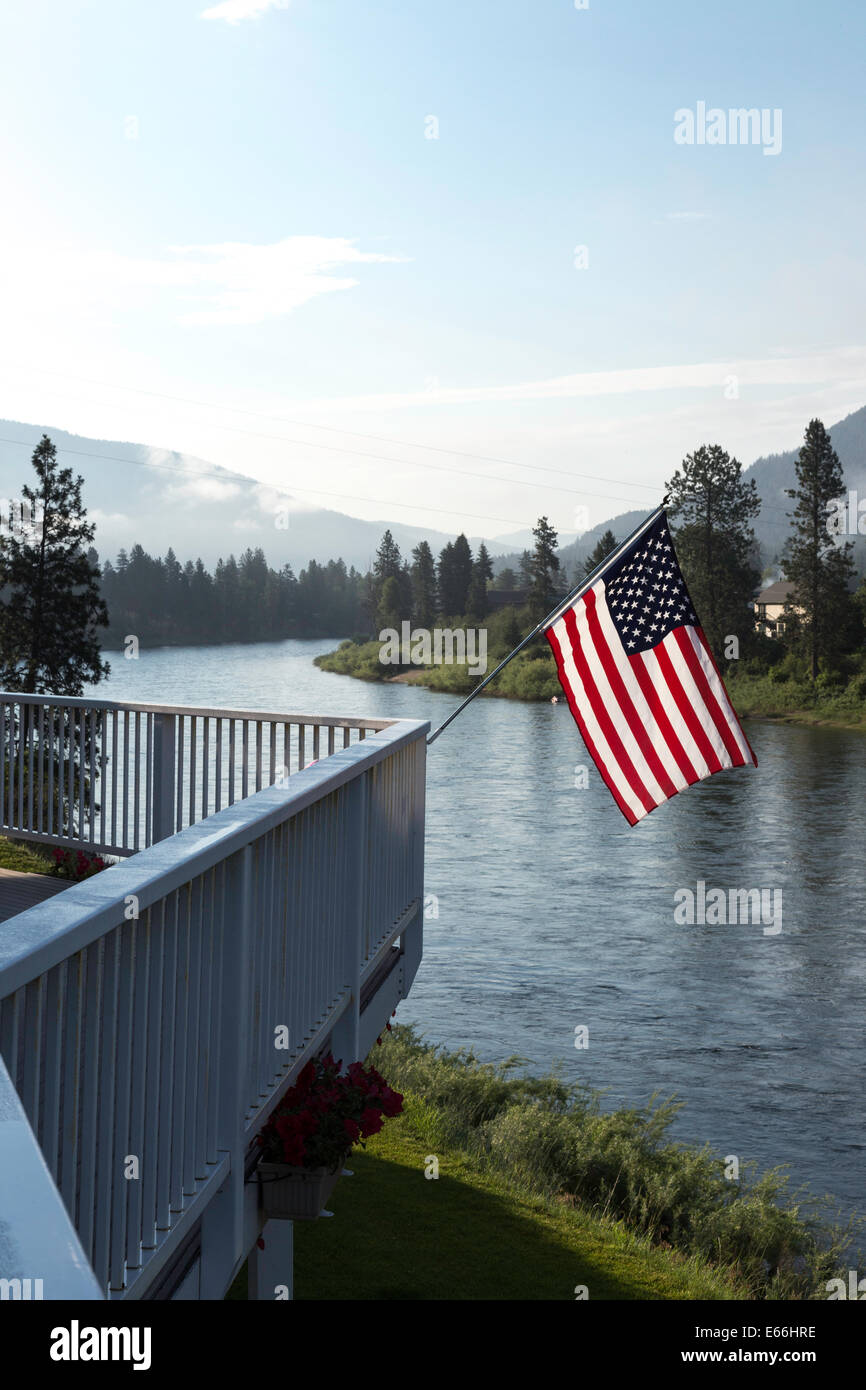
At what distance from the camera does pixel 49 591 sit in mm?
36656

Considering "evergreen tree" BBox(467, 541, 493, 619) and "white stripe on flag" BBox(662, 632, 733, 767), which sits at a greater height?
"evergreen tree" BBox(467, 541, 493, 619)

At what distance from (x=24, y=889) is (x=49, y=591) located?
2997 centimetres

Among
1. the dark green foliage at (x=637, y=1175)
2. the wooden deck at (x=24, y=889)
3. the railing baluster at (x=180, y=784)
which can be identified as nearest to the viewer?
the wooden deck at (x=24, y=889)

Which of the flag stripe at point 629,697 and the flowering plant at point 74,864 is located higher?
the flag stripe at point 629,697

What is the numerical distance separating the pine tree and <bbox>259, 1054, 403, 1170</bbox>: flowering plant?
105 ft

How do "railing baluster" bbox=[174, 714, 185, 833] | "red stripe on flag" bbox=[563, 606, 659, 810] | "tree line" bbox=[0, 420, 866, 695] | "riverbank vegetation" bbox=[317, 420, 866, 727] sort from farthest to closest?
"riverbank vegetation" bbox=[317, 420, 866, 727], "tree line" bbox=[0, 420, 866, 695], "railing baluster" bbox=[174, 714, 185, 833], "red stripe on flag" bbox=[563, 606, 659, 810]

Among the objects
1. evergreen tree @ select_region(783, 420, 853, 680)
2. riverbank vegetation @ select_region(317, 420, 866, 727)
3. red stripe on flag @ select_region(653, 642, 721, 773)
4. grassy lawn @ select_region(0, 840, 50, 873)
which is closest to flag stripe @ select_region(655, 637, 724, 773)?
red stripe on flag @ select_region(653, 642, 721, 773)

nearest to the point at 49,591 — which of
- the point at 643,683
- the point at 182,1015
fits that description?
the point at 643,683

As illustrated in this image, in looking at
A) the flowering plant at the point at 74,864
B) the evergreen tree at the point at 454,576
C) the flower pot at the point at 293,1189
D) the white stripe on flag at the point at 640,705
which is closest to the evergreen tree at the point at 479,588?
the evergreen tree at the point at 454,576

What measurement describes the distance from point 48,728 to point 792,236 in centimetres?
3479

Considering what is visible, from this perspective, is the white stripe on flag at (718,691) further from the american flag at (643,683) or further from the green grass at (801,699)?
the green grass at (801,699)

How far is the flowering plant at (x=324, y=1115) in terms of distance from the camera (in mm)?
4086

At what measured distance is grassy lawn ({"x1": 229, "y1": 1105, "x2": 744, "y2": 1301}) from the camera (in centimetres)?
710

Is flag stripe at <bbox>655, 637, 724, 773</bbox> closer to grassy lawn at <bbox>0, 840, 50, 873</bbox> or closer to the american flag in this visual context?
the american flag
